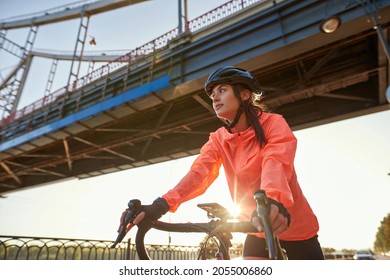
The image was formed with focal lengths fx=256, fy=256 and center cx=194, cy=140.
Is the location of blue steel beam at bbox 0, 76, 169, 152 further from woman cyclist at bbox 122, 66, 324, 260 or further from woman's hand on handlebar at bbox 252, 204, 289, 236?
woman's hand on handlebar at bbox 252, 204, 289, 236

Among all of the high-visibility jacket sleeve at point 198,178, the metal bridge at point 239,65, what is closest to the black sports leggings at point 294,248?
the high-visibility jacket sleeve at point 198,178

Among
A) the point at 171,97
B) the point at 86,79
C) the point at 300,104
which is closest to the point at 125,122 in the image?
the point at 86,79

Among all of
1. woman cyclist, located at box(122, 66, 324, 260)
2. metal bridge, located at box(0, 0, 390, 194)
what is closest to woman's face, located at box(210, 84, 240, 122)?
woman cyclist, located at box(122, 66, 324, 260)

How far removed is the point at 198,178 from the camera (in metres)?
A: 1.60

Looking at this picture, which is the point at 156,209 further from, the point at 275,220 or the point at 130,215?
the point at 275,220

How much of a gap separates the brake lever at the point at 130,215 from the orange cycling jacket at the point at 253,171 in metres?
0.23

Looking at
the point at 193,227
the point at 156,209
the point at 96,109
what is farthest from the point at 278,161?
the point at 96,109

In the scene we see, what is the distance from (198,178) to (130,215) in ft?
1.79

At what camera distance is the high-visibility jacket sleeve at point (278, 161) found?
38.2 inches

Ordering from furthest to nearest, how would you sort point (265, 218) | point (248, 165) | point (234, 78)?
point (234, 78) < point (248, 165) < point (265, 218)

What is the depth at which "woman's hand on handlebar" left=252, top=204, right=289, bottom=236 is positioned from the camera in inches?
30.3

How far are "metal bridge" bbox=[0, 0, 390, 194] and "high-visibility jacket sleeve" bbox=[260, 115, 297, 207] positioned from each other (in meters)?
5.76

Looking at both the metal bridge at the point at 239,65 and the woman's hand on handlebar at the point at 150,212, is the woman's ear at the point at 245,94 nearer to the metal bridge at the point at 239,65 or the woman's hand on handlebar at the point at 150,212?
the woman's hand on handlebar at the point at 150,212
